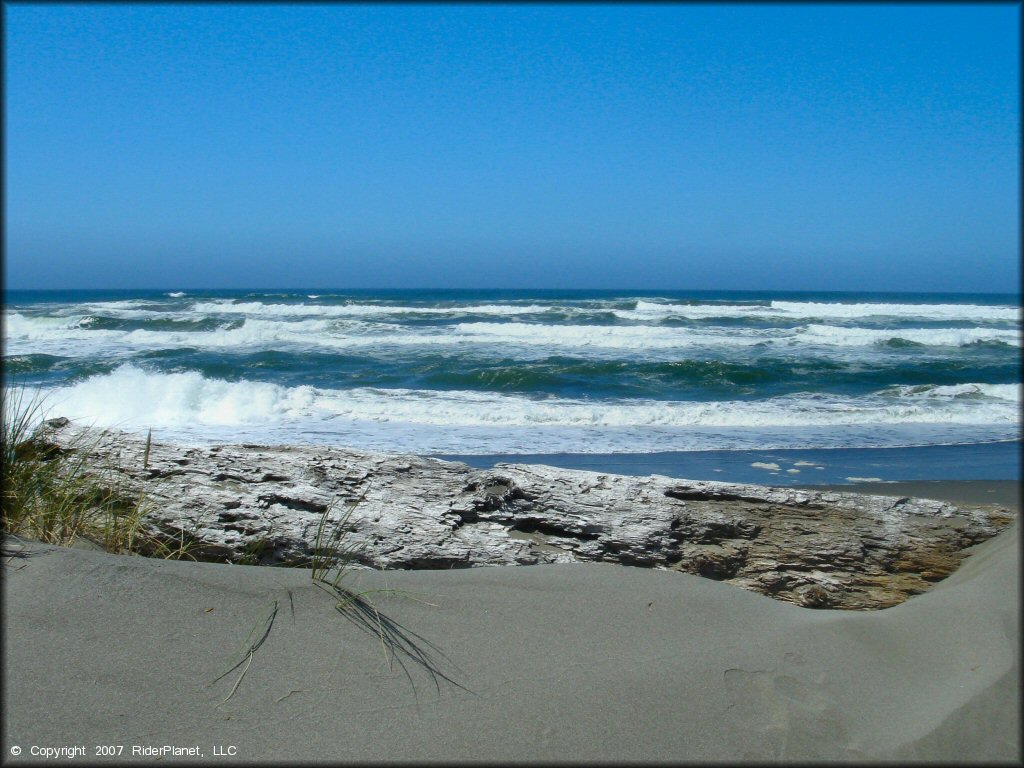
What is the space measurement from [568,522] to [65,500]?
2.19 meters

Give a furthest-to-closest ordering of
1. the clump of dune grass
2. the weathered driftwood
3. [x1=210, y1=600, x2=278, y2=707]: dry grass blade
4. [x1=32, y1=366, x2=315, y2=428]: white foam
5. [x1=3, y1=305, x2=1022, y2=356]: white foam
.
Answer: [x1=3, y1=305, x2=1022, y2=356]: white foam, [x1=32, y1=366, x2=315, y2=428]: white foam, the weathered driftwood, the clump of dune grass, [x1=210, y1=600, x2=278, y2=707]: dry grass blade

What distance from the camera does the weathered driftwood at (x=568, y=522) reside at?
306cm

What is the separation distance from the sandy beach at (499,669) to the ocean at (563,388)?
186 centimetres

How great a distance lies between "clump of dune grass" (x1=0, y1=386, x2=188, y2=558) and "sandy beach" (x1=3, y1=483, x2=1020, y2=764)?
32cm

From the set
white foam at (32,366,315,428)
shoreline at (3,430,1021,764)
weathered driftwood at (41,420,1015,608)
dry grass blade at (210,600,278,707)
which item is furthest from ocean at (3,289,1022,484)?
dry grass blade at (210,600,278,707)

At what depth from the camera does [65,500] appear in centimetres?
304

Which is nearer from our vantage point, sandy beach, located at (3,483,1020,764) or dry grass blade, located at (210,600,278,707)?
sandy beach, located at (3,483,1020,764)

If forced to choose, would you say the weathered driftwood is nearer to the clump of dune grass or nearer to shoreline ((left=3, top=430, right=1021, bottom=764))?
the clump of dune grass

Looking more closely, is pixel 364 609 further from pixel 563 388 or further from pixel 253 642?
pixel 563 388

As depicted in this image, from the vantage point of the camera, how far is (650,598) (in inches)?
107

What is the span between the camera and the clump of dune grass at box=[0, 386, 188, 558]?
114 inches

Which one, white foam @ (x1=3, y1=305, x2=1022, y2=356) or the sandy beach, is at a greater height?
white foam @ (x1=3, y1=305, x2=1022, y2=356)

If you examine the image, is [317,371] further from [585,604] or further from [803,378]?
[585,604]

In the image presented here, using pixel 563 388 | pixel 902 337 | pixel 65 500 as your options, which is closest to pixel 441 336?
pixel 563 388
